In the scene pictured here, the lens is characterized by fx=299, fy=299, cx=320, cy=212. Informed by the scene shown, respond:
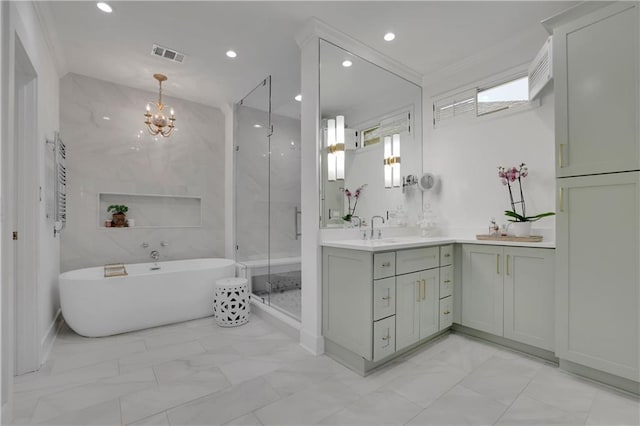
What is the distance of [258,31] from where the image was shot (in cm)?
257

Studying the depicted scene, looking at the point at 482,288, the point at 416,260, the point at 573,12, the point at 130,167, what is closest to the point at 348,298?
the point at 416,260

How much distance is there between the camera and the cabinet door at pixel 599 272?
1.78 m

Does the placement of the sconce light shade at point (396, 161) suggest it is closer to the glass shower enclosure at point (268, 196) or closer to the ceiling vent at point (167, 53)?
the glass shower enclosure at point (268, 196)

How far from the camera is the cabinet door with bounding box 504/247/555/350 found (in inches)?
86.3

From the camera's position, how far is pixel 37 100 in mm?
2238

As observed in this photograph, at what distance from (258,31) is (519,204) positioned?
276 cm

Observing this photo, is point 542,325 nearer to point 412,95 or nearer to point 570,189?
point 570,189

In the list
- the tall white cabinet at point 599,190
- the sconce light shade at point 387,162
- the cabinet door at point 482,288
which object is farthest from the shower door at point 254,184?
the tall white cabinet at point 599,190

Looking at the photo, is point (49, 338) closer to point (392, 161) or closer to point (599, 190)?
point (392, 161)

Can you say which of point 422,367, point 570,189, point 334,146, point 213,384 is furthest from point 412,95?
point 213,384

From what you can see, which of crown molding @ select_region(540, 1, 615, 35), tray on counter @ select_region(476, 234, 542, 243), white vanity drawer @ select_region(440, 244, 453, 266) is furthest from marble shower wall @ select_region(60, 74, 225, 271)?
crown molding @ select_region(540, 1, 615, 35)

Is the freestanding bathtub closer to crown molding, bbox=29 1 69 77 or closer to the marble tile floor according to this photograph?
the marble tile floor

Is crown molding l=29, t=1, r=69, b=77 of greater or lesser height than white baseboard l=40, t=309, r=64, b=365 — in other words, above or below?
above

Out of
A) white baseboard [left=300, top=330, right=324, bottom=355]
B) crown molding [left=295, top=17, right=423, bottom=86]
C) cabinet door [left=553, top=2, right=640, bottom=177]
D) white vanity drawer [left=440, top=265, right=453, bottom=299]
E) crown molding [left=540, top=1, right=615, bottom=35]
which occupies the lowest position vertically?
white baseboard [left=300, top=330, right=324, bottom=355]
